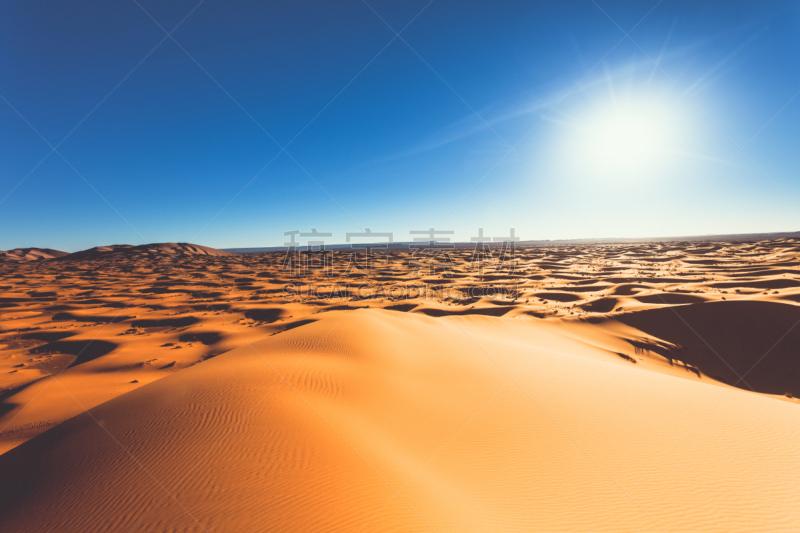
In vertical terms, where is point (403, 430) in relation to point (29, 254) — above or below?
below

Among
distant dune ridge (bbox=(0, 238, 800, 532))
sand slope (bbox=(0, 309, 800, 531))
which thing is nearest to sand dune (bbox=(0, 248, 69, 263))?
distant dune ridge (bbox=(0, 238, 800, 532))

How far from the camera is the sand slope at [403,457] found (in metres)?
1.66

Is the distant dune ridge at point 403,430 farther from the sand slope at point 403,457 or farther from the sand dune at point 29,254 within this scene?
the sand dune at point 29,254

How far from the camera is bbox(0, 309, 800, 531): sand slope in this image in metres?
1.66

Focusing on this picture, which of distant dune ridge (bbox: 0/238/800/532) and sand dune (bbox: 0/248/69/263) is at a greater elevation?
sand dune (bbox: 0/248/69/263)

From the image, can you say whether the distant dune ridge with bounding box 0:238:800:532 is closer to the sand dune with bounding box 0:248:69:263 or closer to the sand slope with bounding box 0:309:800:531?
the sand slope with bounding box 0:309:800:531

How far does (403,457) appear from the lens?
7.31 feet

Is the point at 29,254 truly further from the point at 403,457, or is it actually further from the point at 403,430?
the point at 403,457

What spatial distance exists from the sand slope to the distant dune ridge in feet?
0.04

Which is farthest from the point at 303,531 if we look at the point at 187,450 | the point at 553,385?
the point at 553,385

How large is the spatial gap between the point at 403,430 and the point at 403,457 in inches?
16.7

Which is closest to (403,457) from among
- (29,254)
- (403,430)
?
(403,430)

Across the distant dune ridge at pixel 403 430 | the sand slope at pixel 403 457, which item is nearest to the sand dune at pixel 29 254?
the distant dune ridge at pixel 403 430

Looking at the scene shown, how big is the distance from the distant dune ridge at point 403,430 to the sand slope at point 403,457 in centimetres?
1
